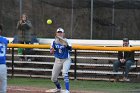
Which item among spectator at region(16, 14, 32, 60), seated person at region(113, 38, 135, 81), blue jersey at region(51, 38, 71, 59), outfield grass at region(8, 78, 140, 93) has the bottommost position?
outfield grass at region(8, 78, 140, 93)

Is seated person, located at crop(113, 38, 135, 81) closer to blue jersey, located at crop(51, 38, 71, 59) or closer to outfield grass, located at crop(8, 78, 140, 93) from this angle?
outfield grass, located at crop(8, 78, 140, 93)

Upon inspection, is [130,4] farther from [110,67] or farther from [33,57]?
[33,57]

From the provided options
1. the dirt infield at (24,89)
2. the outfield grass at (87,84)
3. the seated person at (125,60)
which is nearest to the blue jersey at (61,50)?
the dirt infield at (24,89)

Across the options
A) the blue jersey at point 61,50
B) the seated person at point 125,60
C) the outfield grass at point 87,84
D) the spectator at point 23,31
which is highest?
the spectator at point 23,31

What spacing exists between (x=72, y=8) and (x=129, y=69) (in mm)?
3135

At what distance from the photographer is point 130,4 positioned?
15914mm

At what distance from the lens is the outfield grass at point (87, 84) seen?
42.8 feet

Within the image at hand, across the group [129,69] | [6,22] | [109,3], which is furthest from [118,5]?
[6,22]

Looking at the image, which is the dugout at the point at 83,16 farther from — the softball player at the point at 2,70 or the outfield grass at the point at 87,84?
the softball player at the point at 2,70

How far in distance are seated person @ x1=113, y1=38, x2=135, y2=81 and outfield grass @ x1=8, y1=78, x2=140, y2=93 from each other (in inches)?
18.1

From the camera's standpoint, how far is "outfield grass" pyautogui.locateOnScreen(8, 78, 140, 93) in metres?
13.0

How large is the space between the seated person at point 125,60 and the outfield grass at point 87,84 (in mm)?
459

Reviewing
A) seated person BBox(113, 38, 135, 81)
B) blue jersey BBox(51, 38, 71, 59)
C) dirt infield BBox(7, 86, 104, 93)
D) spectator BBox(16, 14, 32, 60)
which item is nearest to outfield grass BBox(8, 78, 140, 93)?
seated person BBox(113, 38, 135, 81)

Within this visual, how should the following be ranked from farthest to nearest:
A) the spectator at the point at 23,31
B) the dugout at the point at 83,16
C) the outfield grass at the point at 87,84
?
the spectator at the point at 23,31, the dugout at the point at 83,16, the outfield grass at the point at 87,84
